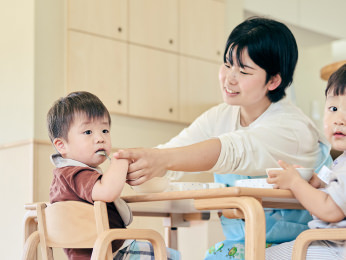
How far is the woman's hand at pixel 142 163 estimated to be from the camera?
1.44 metres

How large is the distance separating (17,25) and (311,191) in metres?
2.86

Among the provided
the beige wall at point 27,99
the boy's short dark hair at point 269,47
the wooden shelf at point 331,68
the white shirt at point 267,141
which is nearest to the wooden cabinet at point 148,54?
the beige wall at point 27,99

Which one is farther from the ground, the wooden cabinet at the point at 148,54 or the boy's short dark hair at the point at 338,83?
the wooden cabinet at the point at 148,54

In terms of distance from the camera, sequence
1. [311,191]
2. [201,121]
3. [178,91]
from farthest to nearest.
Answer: [178,91] < [201,121] < [311,191]

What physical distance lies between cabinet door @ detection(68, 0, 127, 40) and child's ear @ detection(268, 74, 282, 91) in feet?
6.86

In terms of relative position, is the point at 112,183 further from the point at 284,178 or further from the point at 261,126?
the point at 261,126

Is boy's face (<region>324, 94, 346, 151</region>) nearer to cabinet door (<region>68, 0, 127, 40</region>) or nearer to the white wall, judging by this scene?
the white wall

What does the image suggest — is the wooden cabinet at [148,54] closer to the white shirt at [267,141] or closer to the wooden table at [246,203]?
the white shirt at [267,141]

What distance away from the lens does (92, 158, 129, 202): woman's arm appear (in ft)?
4.53

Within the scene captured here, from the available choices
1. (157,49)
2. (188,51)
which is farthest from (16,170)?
(188,51)

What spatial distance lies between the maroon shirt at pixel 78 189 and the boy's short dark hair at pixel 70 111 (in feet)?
0.40

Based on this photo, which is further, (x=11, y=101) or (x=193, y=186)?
(x=11, y=101)

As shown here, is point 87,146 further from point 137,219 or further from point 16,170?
point 137,219

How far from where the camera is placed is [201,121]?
220 centimetres
